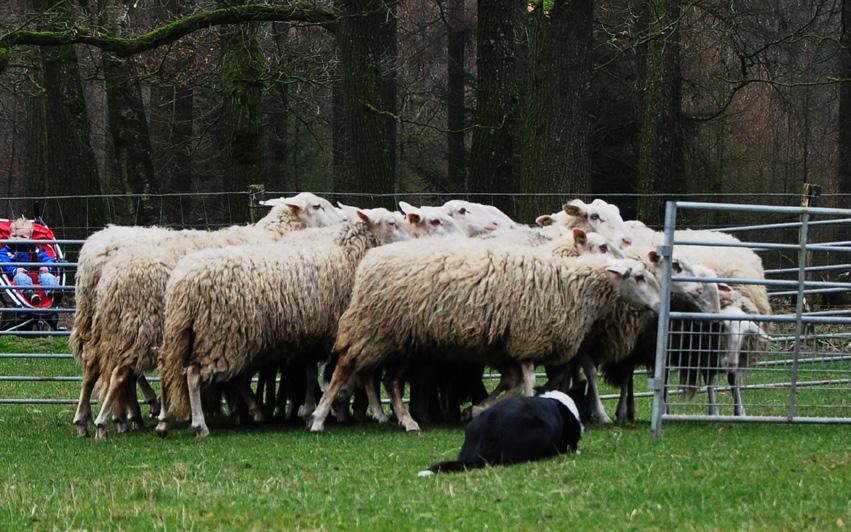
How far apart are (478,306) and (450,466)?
2.58 meters

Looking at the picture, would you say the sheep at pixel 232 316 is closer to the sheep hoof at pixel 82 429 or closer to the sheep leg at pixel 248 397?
the sheep leg at pixel 248 397

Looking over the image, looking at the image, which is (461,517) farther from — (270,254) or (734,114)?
(734,114)

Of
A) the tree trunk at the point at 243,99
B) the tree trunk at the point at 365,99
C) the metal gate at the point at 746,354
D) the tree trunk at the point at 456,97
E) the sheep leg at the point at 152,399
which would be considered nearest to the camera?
the metal gate at the point at 746,354

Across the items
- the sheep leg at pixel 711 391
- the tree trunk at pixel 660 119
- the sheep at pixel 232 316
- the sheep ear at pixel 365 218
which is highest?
the tree trunk at pixel 660 119

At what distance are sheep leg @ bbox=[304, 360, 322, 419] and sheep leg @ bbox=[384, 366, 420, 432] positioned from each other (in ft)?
2.81

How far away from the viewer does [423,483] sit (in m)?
6.67

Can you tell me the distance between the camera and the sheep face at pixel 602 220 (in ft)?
38.2

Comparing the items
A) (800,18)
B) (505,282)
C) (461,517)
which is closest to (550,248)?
Answer: (505,282)

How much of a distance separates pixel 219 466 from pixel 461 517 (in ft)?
8.69

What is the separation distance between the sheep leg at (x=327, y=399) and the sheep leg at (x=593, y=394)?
1.93 meters

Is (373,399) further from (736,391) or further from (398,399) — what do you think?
(736,391)

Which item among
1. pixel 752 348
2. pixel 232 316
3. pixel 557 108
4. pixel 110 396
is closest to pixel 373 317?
pixel 232 316

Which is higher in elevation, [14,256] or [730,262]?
[730,262]

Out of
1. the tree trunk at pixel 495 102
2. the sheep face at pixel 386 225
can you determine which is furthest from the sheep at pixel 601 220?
the tree trunk at pixel 495 102
